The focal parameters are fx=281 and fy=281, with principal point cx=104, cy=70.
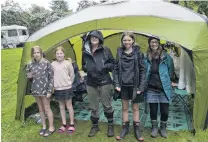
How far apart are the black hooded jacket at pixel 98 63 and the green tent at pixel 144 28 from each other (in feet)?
1.48

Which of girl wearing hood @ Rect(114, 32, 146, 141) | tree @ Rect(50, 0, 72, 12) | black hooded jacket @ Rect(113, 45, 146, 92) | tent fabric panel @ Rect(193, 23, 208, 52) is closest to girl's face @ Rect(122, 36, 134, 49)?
girl wearing hood @ Rect(114, 32, 146, 141)

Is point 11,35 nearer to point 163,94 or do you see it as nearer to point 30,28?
point 30,28

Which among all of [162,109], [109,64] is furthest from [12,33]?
[162,109]

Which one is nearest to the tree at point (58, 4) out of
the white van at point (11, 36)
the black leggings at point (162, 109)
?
the white van at point (11, 36)

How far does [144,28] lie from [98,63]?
3.11 ft

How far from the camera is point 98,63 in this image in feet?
14.3

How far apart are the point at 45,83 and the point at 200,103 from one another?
8.30 feet

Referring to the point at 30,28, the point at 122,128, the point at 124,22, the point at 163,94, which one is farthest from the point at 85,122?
the point at 30,28

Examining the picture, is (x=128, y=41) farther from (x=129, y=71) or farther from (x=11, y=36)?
(x=11, y=36)

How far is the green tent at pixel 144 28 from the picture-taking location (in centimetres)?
438

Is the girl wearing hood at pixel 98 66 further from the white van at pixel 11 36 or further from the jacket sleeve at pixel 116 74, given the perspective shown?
the white van at pixel 11 36

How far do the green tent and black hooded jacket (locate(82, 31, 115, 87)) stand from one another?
0.45 metres

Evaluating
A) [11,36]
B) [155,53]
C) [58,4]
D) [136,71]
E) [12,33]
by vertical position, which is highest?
[58,4]

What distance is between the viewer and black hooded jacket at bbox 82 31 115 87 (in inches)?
172
